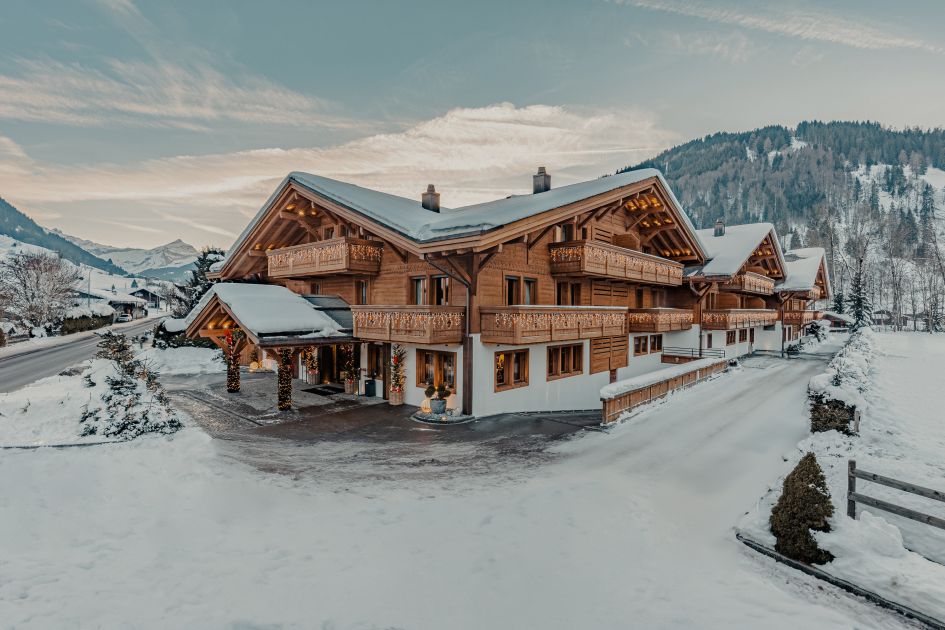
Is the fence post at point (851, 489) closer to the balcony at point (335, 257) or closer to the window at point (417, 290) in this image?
the window at point (417, 290)

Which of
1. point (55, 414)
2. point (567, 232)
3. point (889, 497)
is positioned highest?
point (567, 232)

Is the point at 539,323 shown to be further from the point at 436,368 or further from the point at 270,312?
the point at 270,312

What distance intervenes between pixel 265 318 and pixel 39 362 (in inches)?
887

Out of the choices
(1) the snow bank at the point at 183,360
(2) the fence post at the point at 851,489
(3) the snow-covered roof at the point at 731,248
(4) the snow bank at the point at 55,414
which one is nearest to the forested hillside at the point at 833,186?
(3) the snow-covered roof at the point at 731,248

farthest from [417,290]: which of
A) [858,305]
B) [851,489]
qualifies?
[858,305]

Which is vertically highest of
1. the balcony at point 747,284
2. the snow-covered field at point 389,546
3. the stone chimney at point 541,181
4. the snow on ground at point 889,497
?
the stone chimney at point 541,181

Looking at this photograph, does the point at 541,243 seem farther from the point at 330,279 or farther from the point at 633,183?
the point at 330,279

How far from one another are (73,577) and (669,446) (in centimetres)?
1371

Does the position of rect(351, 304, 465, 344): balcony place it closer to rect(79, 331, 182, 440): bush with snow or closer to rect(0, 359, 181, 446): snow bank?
rect(79, 331, 182, 440): bush with snow

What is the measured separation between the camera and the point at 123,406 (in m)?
12.6

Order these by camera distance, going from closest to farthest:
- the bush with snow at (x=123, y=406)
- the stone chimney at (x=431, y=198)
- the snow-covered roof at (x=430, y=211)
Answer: the bush with snow at (x=123, y=406), the snow-covered roof at (x=430, y=211), the stone chimney at (x=431, y=198)

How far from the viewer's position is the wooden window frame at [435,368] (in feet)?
57.8

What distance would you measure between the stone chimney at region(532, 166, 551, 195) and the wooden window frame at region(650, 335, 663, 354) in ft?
41.0

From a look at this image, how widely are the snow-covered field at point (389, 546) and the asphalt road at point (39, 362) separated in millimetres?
17672
